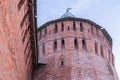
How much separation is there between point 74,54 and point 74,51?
7.1 inches

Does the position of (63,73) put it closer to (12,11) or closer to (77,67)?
(77,67)

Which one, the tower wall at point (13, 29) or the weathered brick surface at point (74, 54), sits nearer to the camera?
the tower wall at point (13, 29)

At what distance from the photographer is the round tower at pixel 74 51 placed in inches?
532

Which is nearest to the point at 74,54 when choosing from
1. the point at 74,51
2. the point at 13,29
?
the point at 74,51

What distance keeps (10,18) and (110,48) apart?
935cm

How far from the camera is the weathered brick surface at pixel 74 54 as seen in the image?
531 inches

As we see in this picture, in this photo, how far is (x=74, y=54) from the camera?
14.1m

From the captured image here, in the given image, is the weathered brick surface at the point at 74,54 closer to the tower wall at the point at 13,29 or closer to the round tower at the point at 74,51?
the round tower at the point at 74,51

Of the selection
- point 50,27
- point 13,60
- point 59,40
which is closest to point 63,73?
point 59,40

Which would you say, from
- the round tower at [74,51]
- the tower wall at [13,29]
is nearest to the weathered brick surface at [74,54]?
the round tower at [74,51]

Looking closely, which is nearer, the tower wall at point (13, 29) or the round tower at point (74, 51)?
the tower wall at point (13, 29)

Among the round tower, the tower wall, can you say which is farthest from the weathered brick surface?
the tower wall

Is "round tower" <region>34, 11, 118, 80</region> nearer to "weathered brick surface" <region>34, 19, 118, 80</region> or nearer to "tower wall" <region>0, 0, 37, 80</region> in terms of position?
"weathered brick surface" <region>34, 19, 118, 80</region>

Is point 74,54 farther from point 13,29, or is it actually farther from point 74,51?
point 13,29
